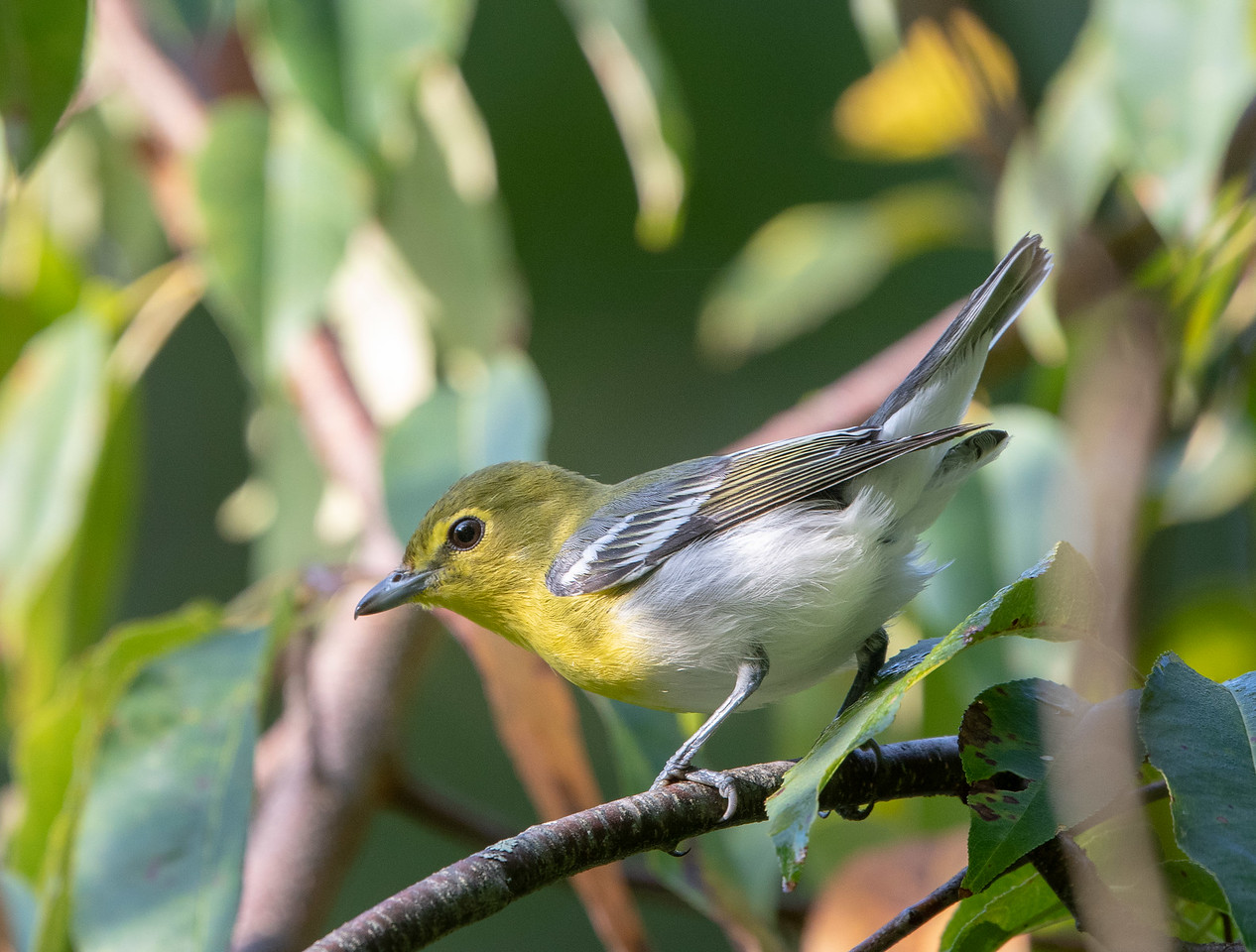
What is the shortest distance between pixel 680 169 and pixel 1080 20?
982 mm

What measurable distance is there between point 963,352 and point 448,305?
4.68 ft

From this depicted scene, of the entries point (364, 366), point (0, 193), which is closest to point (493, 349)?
point (364, 366)

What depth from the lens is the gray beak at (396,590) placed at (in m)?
Answer: 1.54

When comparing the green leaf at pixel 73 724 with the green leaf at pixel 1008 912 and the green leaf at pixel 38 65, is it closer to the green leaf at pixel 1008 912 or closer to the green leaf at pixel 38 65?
the green leaf at pixel 38 65

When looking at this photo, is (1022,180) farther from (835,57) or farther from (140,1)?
(835,57)

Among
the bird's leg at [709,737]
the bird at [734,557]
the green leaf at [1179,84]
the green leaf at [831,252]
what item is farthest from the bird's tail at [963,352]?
the green leaf at [831,252]

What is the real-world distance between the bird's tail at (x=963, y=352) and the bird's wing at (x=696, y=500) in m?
0.06

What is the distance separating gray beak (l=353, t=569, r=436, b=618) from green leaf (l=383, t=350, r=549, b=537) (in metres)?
0.22

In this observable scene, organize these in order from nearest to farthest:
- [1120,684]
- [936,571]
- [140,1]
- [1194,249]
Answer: [1120,684]
[936,571]
[1194,249]
[140,1]

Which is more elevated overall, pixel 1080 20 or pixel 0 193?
pixel 0 193

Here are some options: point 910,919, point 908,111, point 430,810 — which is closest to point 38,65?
point 910,919

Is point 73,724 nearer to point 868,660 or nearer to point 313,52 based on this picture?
point 313,52

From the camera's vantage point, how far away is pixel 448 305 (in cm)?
265

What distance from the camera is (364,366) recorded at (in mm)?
2844
